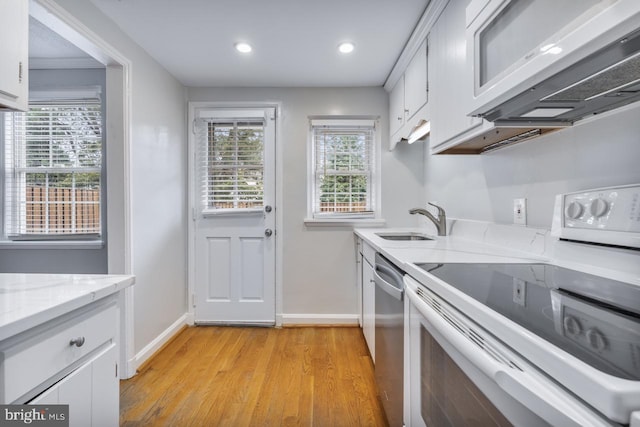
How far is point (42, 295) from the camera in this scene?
0.84m

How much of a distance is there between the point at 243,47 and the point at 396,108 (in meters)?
1.33

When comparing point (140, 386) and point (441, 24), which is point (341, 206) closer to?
point (441, 24)

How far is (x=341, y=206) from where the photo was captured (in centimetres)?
301

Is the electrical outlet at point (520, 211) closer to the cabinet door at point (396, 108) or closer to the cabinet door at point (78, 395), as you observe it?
the cabinet door at point (396, 108)

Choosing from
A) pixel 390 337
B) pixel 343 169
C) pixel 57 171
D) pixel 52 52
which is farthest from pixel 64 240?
pixel 390 337

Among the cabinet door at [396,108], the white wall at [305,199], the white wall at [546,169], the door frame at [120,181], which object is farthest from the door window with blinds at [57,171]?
the white wall at [546,169]

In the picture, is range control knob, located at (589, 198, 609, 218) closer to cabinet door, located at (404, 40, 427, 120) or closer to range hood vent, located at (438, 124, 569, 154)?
range hood vent, located at (438, 124, 569, 154)

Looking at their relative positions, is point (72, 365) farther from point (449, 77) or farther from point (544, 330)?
point (449, 77)

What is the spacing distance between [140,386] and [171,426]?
53 cm

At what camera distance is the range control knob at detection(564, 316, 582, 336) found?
1.66 feet

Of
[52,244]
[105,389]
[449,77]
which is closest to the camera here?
[105,389]

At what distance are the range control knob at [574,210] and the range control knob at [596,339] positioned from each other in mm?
667

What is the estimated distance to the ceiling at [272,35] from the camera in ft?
5.88

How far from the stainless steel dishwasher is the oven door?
5.3 inches
